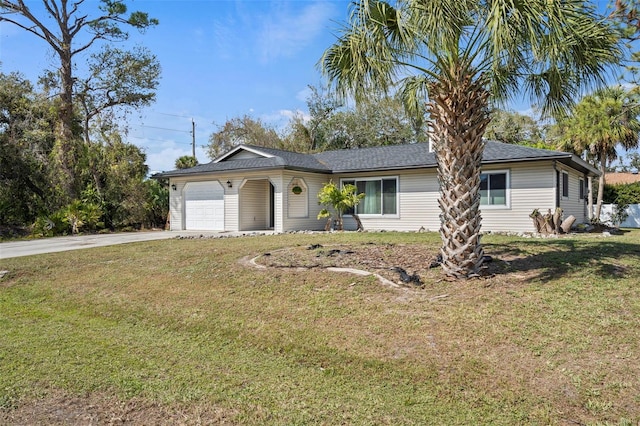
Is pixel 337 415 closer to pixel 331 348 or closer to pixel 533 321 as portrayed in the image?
pixel 331 348

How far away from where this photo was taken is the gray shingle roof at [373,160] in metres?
14.1

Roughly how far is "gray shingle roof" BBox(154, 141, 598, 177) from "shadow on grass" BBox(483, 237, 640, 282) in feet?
17.3

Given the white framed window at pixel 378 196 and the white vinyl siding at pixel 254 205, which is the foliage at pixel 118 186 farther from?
the white framed window at pixel 378 196

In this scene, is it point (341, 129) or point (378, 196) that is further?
point (341, 129)

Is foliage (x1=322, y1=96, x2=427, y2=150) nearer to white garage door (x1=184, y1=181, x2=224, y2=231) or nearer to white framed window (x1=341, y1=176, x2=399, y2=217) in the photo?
white framed window (x1=341, y1=176, x2=399, y2=217)

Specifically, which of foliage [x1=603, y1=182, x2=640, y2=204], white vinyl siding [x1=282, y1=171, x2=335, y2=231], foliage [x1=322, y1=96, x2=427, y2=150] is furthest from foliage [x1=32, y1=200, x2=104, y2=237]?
foliage [x1=603, y1=182, x2=640, y2=204]

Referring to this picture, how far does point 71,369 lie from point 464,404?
3.60m

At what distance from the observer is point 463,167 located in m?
6.13

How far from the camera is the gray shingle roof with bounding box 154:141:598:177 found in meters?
14.1

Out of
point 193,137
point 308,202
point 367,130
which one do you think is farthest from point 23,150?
point 367,130

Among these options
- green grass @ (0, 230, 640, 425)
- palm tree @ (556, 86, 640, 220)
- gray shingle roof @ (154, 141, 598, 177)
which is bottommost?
green grass @ (0, 230, 640, 425)

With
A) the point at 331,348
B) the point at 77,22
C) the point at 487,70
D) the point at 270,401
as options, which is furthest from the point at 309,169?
the point at 77,22

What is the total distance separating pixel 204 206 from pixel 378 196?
7886 mm

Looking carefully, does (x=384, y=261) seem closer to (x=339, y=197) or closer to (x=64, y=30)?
(x=339, y=197)
